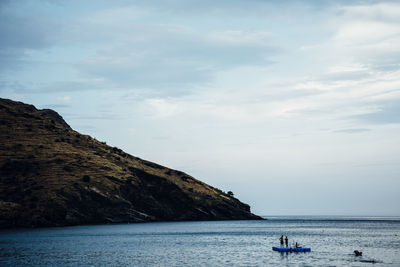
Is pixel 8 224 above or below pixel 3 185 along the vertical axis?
below

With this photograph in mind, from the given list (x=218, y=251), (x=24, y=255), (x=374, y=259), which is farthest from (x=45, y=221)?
(x=374, y=259)

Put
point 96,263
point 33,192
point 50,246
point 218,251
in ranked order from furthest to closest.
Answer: point 33,192 < point 50,246 < point 218,251 < point 96,263

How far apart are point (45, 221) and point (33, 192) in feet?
52.3

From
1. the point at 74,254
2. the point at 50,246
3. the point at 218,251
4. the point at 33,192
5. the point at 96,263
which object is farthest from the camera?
the point at 33,192

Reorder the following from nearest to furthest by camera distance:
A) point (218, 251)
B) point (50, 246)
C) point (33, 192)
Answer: point (218, 251) < point (50, 246) < point (33, 192)

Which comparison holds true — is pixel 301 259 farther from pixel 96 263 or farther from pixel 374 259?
pixel 96 263

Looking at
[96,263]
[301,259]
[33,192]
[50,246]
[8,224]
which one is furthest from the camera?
[33,192]

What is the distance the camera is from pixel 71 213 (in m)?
192

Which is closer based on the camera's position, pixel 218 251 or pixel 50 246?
pixel 218 251

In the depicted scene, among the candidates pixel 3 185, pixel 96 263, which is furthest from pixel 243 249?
pixel 3 185

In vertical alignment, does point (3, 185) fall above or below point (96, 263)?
above

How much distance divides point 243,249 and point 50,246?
1952 inches

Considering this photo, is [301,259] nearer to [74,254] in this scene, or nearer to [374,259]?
[374,259]

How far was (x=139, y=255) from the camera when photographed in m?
91.6
